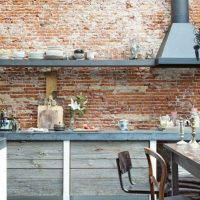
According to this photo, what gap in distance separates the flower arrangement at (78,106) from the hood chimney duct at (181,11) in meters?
1.81

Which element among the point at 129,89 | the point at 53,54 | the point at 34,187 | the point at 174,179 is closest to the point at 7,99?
the point at 53,54

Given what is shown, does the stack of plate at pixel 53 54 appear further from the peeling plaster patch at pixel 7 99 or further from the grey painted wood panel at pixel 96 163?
the grey painted wood panel at pixel 96 163

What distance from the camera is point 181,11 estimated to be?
21.5 ft

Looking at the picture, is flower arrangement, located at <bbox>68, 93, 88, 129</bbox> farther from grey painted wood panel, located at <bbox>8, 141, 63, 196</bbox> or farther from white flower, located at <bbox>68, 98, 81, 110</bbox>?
grey painted wood panel, located at <bbox>8, 141, 63, 196</bbox>

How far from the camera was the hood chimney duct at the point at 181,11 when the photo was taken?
6531 millimetres

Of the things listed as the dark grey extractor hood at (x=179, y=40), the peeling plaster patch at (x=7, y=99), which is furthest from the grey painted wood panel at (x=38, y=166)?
the dark grey extractor hood at (x=179, y=40)

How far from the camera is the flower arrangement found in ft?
21.2

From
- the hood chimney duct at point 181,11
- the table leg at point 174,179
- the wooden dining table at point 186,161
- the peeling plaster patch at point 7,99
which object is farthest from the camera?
the peeling plaster patch at point 7,99

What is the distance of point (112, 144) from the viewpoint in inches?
217

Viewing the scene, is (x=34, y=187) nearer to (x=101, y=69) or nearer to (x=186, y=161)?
(x=101, y=69)

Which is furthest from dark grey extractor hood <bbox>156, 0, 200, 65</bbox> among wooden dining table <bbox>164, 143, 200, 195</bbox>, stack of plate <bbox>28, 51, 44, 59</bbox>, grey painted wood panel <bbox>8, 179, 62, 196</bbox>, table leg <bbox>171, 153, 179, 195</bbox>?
table leg <bbox>171, 153, 179, 195</bbox>

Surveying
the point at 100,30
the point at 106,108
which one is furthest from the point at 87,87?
the point at 100,30

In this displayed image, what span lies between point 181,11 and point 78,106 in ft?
6.84

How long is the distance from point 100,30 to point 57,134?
207 centimetres
